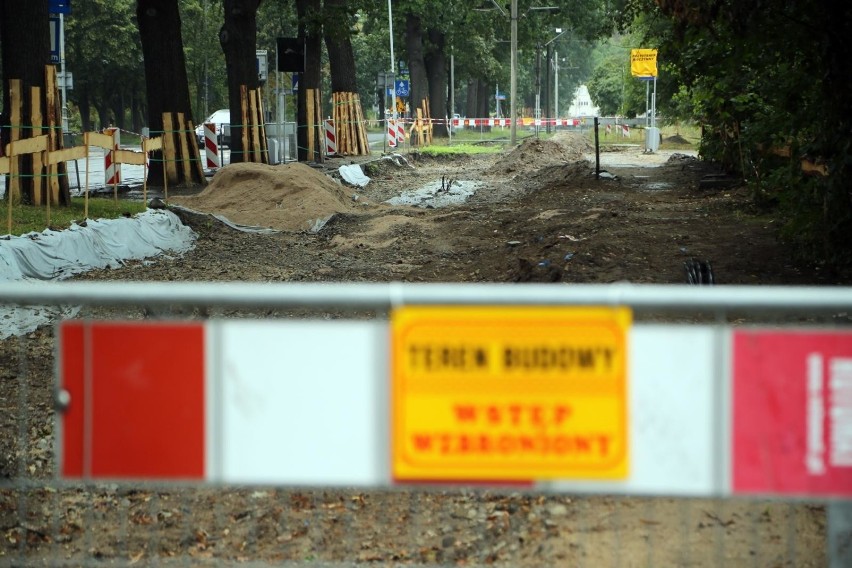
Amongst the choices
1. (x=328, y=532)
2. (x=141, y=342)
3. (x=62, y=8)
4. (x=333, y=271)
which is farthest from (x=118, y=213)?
(x=141, y=342)

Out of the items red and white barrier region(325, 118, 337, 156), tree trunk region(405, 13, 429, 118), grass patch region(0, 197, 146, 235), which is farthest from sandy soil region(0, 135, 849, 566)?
tree trunk region(405, 13, 429, 118)

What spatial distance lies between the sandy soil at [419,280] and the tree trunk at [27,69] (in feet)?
7.52

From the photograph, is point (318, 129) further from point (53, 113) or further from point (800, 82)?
point (800, 82)

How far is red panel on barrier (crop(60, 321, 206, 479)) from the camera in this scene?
3.18 metres

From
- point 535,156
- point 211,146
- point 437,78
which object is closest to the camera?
point 211,146

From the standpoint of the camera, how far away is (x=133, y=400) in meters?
3.22

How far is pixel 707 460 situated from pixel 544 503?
9.82 feet

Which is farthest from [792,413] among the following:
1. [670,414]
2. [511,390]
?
[511,390]

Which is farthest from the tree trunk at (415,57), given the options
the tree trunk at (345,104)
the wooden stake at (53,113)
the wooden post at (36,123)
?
the wooden post at (36,123)

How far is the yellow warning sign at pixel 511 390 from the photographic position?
3031mm

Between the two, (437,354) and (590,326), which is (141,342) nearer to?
(437,354)

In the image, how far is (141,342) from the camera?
3180 mm

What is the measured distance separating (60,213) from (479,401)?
55.5ft

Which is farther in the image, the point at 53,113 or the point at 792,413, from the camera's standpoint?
the point at 53,113
